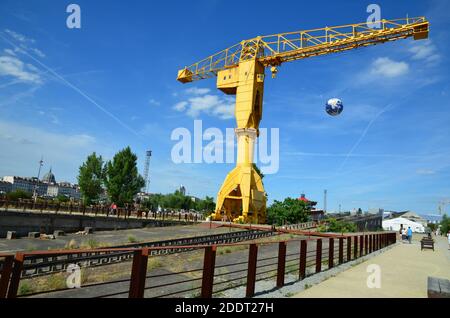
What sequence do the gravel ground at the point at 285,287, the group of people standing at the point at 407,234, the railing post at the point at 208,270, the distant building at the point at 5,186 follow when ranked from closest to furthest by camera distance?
the railing post at the point at 208,270 < the gravel ground at the point at 285,287 < the group of people standing at the point at 407,234 < the distant building at the point at 5,186

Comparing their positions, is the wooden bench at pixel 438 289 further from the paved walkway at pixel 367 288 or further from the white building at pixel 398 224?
the white building at pixel 398 224

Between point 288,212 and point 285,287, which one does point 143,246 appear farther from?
point 288,212

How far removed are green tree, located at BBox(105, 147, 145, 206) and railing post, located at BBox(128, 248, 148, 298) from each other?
55.3 m

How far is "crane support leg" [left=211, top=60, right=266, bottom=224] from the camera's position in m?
32.4

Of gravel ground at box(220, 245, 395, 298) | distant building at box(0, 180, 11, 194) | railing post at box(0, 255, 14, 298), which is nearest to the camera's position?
railing post at box(0, 255, 14, 298)

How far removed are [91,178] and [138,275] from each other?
2297 inches

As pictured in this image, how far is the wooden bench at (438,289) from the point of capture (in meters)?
4.59

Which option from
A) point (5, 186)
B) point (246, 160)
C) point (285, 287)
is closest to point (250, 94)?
point (246, 160)

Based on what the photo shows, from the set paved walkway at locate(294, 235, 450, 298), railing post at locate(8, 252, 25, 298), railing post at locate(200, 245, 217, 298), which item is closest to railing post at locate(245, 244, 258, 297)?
paved walkway at locate(294, 235, 450, 298)

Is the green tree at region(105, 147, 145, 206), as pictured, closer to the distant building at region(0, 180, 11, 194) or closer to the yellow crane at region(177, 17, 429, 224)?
the yellow crane at region(177, 17, 429, 224)

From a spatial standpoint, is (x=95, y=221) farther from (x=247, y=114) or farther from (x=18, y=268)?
(x=18, y=268)

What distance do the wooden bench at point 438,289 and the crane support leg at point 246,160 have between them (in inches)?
1053

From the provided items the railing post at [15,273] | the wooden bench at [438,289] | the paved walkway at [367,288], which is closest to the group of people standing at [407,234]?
the paved walkway at [367,288]
